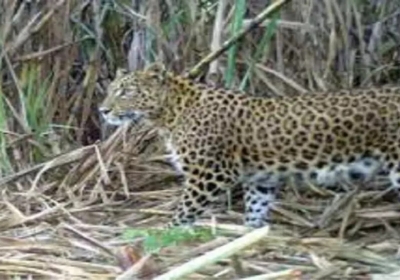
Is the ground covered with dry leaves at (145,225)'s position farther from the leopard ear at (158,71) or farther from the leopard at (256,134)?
the leopard ear at (158,71)

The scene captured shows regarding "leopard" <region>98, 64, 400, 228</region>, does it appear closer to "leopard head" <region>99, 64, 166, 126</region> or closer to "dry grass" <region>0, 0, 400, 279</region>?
"leopard head" <region>99, 64, 166, 126</region>

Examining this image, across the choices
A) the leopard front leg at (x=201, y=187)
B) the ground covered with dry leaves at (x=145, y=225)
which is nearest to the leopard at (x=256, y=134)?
the leopard front leg at (x=201, y=187)

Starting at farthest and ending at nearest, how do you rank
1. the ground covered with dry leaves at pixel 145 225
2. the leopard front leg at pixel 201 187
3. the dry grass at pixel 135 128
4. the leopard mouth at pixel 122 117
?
the leopard mouth at pixel 122 117
the leopard front leg at pixel 201 187
the dry grass at pixel 135 128
the ground covered with dry leaves at pixel 145 225

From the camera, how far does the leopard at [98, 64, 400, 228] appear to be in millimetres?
6945

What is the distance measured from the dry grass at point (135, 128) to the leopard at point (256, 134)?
184mm

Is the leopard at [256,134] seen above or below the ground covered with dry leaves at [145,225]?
above

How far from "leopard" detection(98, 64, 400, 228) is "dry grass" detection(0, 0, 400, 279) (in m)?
0.18

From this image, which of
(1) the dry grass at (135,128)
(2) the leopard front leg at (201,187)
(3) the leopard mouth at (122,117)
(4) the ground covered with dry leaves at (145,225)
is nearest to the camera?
(4) the ground covered with dry leaves at (145,225)

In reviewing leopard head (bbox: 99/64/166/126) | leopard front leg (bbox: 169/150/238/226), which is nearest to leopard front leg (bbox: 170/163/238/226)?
leopard front leg (bbox: 169/150/238/226)

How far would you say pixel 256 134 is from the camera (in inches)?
280

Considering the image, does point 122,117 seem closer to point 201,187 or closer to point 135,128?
point 201,187

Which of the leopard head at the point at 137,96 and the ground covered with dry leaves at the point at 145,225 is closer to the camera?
the ground covered with dry leaves at the point at 145,225

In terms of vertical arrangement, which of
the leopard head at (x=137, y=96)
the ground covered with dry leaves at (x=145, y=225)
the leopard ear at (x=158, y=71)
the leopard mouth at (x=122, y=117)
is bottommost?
the ground covered with dry leaves at (x=145, y=225)

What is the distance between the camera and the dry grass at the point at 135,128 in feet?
22.5
